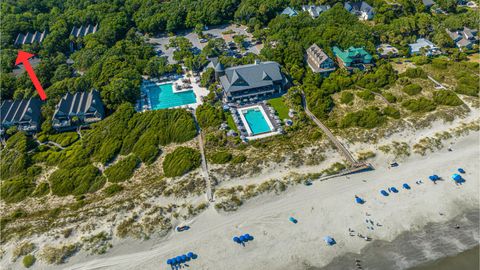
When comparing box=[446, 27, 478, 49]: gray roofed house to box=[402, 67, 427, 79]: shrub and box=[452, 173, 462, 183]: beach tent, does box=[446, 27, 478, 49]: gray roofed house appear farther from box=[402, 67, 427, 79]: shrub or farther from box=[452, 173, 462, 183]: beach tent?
box=[452, 173, 462, 183]: beach tent

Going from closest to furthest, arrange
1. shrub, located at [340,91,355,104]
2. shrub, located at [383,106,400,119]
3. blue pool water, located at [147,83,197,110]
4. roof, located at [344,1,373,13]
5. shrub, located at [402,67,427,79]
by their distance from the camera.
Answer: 1. shrub, located at [383,106,400,119]
2. shrub, located at [340,91,355,104]
3. blue pool water, located at [147,83,197,110]
4. shrub, located at [402,67,427,79]
5. roof, located at [344,1,373,13]

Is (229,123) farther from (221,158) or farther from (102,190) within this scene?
(102,190)

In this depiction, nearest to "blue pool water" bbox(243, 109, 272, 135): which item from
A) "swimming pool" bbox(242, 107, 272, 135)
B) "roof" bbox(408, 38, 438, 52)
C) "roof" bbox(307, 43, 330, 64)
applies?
"swimming pool" bbox(242, 107, 272, 135)

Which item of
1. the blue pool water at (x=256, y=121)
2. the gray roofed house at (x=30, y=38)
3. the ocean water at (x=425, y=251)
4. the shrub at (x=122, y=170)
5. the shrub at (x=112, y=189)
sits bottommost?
the ocean water at (x=425, y=251)

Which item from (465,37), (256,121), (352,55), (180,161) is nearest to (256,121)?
(256,121)

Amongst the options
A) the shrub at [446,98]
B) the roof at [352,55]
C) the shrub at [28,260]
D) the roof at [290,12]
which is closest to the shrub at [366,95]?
the roof at [352,55]

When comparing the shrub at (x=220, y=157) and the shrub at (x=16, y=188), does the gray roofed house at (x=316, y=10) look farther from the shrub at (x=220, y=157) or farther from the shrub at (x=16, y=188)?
the shrub at (x=16, y=188)

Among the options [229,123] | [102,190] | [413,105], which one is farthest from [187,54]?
[413,105]

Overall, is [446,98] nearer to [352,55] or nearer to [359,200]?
[352,55]
